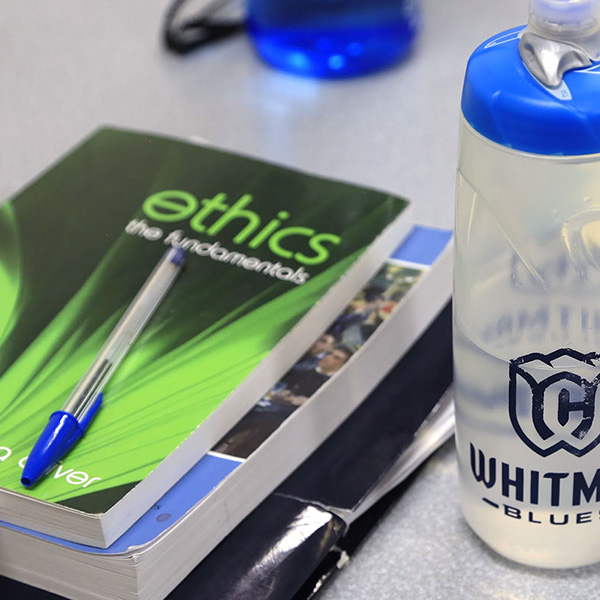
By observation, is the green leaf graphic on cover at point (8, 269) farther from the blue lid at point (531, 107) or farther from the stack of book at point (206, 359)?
the blue lid at point (531, 107)

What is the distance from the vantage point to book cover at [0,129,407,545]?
0.39 metres

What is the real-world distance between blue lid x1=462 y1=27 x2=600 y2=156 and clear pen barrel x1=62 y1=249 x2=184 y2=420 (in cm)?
18

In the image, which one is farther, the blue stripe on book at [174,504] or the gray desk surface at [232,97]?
the gray desk surface at [232,97]

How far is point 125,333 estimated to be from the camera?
0.44m

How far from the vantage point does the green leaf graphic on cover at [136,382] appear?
1.27 feet

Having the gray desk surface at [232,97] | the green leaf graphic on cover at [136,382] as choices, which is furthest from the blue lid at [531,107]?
the gray desk surface at [232,97]

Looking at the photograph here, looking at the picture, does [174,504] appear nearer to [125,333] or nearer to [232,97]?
[125,333]

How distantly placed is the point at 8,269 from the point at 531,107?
271 millimetres

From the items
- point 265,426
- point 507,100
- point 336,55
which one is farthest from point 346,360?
point 336,55

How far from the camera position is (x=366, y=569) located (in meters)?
0.42

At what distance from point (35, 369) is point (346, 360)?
0.41 ft

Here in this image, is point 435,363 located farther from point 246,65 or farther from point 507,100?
point 246,65

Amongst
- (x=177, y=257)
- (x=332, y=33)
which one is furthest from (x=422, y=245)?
(x=332, y=33)

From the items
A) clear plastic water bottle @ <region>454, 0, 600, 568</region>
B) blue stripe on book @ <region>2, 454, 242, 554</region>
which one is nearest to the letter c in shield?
clear plastic water bottle @ <region>454, 0, 600, 568</region>
